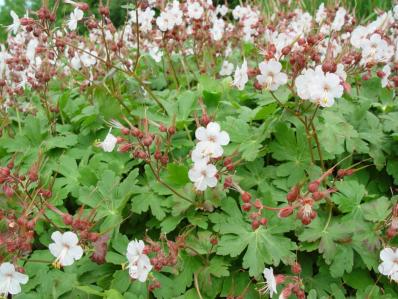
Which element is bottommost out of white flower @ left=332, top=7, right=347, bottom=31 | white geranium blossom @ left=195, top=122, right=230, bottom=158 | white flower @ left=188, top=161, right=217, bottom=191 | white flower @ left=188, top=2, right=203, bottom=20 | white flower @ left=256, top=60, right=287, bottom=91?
white flower @ left=188, top=161, right=217, bottom=191

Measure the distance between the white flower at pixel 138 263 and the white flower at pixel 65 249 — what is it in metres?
0.17

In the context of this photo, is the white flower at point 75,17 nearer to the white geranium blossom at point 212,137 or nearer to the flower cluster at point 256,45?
the flower cluster at point 256,45

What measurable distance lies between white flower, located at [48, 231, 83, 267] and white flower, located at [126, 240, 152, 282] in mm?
170

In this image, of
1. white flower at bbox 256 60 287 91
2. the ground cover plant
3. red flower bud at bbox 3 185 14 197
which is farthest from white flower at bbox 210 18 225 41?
red flower bud at bbox 3 185 14 197

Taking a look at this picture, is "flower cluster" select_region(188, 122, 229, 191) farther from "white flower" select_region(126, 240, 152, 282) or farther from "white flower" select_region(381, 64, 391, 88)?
"white flower" select_region(381, 64, 391, 88)

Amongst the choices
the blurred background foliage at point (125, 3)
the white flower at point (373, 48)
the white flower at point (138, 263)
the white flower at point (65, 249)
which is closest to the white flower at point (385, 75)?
the white flower at point (373, 48)

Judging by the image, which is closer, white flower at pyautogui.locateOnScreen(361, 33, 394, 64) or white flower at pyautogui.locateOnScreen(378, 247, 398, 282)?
white flower at pyautogui.locateOnScreen(378, 247, 398, 282)

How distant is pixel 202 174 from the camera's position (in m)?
1.69

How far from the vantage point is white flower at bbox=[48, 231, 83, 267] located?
4.97 ft

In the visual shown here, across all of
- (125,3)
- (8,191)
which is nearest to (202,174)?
(8,191)

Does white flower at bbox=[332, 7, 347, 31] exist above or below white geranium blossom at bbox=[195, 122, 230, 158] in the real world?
above

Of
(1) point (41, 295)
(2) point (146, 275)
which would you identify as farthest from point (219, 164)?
(1) point (41, 295)

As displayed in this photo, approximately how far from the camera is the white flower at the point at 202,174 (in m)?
1.66

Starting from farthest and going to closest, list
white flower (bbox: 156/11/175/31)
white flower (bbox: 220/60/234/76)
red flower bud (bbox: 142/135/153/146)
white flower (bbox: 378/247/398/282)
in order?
white flower (bbox: 220/60/234/76) → white flower (bbox: 156/11/175/31) → red flower bud (bbox: 142/135/153/146) → white flower (bbox: 378/247/398/282)
